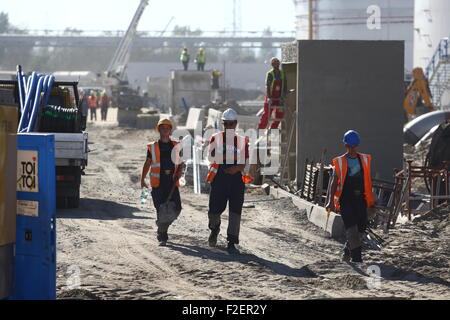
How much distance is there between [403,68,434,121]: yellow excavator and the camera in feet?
134

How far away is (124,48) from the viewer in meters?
70.1

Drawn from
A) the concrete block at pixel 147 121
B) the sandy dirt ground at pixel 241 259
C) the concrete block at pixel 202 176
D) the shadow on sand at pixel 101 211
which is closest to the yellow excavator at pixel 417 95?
the concrete block at pixel 147 121

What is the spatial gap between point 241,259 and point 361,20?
162 ft

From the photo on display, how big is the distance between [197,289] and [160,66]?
339 feet

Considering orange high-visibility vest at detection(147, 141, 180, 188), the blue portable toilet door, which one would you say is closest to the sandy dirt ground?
orange high-visibility vest at detection(147, 141, 180, 188)

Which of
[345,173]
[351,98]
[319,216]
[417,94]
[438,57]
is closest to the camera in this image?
[345,173]

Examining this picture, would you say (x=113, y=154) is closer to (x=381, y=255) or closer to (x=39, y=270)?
(x=381, y=255)

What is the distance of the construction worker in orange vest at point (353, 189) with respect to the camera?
11.8m

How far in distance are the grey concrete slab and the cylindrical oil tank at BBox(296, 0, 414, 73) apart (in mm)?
39710

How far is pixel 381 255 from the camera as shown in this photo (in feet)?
41.2

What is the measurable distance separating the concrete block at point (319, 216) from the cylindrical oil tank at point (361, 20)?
1670 inches

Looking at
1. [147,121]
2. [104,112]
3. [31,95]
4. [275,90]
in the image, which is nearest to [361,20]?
[104,112]

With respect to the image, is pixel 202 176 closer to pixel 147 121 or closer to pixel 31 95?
pixel 31 95

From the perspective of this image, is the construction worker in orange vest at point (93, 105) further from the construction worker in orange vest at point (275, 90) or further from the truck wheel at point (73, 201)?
the truck wheel at point (73, 201)
